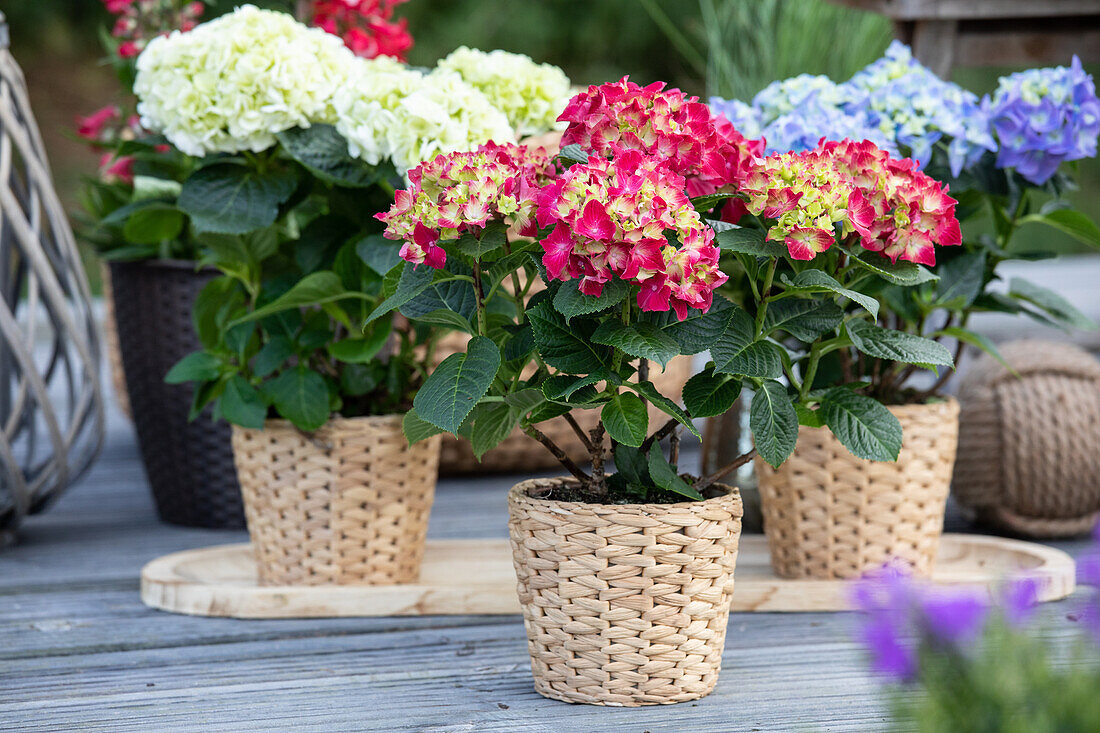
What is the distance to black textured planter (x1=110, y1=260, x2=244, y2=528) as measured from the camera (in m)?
1.61

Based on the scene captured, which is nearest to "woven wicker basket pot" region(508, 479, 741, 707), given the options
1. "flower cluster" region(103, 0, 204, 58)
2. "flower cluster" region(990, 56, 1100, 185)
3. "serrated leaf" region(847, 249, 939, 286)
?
"serrated leaf" region(847, 249, 939, 286)

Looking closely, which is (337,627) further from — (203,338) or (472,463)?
(472,463)

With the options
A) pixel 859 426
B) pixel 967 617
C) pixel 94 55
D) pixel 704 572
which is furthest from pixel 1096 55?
pixel 94 55

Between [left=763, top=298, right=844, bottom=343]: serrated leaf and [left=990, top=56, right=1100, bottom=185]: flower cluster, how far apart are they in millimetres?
444

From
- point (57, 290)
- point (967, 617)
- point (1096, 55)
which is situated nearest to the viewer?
point (967, 617)

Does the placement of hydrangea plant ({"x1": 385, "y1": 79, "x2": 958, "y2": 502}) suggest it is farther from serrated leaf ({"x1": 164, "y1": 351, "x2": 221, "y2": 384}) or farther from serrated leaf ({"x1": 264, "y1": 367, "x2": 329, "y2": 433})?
serrated leaf ({"x1": 164, "y1": 351, "x2": 221, "y2": 384})

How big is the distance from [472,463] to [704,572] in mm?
1145

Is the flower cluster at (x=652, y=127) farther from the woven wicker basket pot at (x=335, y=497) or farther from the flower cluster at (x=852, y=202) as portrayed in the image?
the woven wicker basket pot at (x=335, y=497)

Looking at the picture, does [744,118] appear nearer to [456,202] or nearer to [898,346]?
[898,346]

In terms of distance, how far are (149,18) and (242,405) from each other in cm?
87

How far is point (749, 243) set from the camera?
899mm

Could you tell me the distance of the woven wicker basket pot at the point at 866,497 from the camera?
1.24m

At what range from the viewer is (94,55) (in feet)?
24.4

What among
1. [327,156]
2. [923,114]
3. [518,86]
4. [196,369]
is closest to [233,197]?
[327,156]
